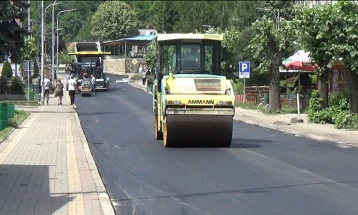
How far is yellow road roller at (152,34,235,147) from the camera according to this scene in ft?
66.2

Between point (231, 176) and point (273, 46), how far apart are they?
23762 mm

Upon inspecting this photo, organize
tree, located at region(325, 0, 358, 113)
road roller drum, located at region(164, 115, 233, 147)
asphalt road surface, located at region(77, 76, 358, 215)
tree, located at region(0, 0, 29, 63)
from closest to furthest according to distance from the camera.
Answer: asphalt road surface, located at region(77, 76, 358, 215)
tree, located at region(0, 0, 29, 63)
road roller drum, located at region(164, 115, 233, 147)
tree, located at region(325, 0, 358, 113)

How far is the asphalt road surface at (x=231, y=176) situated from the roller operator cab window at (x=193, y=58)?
2.30m

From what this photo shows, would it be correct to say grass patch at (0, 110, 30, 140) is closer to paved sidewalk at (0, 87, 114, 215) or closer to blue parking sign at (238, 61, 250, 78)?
paved sidewalk at (0, 87, 114, 215)

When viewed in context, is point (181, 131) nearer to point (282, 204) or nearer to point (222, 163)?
point (222, 163)

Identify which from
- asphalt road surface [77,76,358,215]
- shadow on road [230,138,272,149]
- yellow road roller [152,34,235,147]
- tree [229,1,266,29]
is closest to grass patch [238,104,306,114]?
asphalt road surface [77,76,358,215]

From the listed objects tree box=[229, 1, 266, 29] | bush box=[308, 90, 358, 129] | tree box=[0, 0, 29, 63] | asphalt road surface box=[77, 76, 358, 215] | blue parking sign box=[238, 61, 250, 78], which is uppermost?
tree box=[229, 1, 266, 29]

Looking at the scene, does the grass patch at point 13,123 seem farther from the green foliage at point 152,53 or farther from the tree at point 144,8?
the tree at point 144,8

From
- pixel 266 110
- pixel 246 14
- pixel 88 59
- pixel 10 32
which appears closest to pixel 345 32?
pixel 266 110

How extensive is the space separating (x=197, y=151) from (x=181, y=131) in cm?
81

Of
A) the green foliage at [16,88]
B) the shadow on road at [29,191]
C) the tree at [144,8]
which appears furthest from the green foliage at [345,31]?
the tree at [144,8]

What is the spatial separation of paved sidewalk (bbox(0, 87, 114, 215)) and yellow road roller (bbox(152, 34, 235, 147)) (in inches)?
99.7

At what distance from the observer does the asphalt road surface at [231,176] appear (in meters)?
11.8

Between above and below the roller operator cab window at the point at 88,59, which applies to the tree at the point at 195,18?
above
